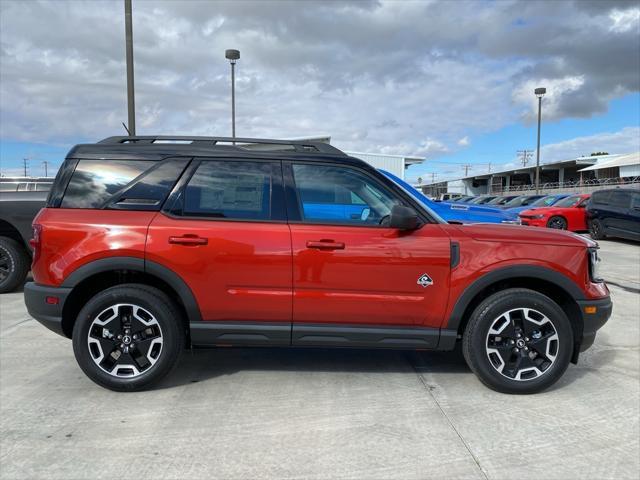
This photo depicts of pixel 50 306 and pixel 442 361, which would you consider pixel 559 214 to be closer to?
pixel 442 361

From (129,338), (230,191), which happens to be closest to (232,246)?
(230,191)

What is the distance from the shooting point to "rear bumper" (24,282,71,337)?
3564mm

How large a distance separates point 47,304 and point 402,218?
268cm

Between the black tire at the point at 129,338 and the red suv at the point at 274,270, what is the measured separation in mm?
→ 10

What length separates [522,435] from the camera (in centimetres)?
312

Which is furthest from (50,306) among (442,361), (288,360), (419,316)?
(442,361)

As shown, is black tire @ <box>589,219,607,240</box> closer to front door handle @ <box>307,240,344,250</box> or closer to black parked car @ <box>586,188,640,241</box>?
black parked car @ <box>586,188,640,241</box>

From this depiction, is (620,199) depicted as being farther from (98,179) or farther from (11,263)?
(11,263)

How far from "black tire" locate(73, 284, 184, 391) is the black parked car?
524 inches

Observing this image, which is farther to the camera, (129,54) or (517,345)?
(129,54)

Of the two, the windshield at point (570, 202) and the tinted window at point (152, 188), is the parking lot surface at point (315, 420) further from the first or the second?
the windshield at point (570, 202)

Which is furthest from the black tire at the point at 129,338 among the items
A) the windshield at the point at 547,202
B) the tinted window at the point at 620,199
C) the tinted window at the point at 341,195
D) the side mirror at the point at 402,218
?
the windshield at the point at 547,202

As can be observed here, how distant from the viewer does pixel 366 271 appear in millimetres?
3502

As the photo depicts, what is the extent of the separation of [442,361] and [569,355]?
1.10 metres
